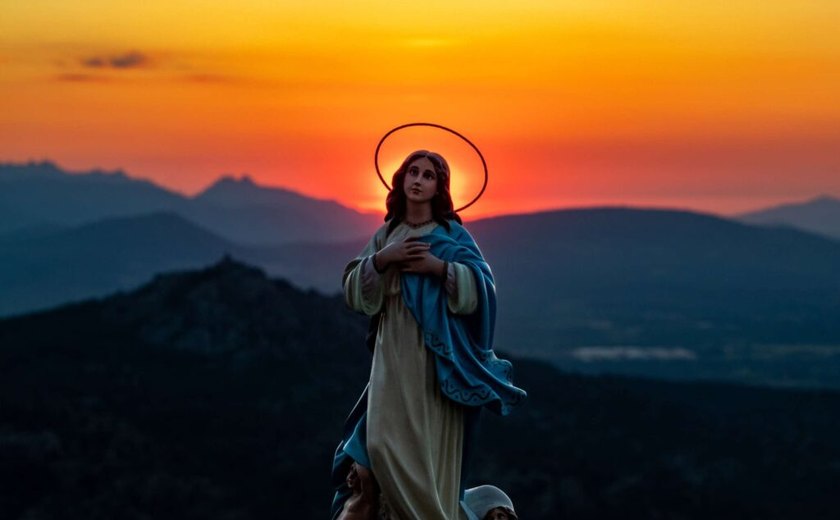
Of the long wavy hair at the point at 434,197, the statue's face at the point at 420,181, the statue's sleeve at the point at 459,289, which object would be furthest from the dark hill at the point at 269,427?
the statue's sleeve at the point at 459,289

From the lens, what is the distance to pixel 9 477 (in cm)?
5319

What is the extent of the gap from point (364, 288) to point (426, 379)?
770 mm

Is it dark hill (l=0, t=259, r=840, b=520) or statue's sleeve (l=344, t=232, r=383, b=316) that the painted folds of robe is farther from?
dark hill (l=0, t=259, r=840, b=520)

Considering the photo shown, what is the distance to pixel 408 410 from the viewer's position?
46.0ft

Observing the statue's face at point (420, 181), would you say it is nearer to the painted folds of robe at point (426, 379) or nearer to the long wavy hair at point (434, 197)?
the long wavy hair at point (434, 197)

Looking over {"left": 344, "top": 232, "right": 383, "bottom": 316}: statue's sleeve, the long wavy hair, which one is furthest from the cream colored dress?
the long wavy hair

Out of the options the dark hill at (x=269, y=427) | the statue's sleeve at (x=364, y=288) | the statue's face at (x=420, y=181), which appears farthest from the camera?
the dark hill at (x=269, y=427)

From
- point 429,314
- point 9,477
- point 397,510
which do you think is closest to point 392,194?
point 429,314

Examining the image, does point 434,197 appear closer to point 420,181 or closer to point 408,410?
point 420,181

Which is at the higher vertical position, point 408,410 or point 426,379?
point 426,379

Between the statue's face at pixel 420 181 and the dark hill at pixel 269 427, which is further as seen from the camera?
the dark hill at pixel 269 427

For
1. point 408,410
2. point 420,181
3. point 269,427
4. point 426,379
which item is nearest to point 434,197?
point 420,181

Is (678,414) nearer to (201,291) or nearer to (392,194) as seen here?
(201,291)

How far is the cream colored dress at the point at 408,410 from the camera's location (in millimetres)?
14008
